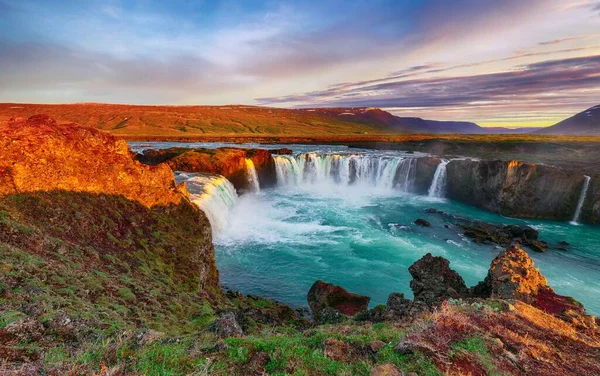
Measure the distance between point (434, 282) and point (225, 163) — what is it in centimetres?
3589

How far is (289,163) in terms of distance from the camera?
55281 mm

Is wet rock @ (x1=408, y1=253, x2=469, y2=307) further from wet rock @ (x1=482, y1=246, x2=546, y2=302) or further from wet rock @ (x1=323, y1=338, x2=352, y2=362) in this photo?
wet rock @ (x1=323, y1=338, x2=352, y2=362)

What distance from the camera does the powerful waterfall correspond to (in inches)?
2100

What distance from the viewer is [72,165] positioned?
16.5 metres

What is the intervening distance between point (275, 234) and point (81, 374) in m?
27.1

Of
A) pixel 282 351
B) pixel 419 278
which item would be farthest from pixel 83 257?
pixel 419 278

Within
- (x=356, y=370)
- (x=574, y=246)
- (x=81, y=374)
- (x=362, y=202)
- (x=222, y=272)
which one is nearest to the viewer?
(x=81, y=374)

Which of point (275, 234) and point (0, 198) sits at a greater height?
point (0, 198)

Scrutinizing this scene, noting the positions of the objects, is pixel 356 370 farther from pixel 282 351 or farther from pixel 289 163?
pixel 289 163

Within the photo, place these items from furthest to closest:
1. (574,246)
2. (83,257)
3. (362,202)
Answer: (362,202), (574,246), (83,257)

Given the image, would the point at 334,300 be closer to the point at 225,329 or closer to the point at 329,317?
the point at 329,317

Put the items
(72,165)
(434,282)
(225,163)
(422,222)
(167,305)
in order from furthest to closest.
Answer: (225,163) → (422,222) → (72,165) → (434,282) → (167,305)

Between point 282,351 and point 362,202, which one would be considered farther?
point 362,202

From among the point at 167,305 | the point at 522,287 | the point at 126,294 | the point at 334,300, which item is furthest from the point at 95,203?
the point at 522,287
